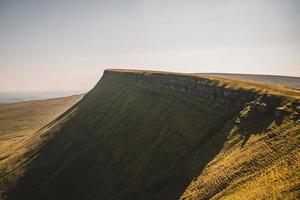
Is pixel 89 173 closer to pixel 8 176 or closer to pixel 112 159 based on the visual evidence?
pixel 112 159

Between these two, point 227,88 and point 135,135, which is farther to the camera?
point 135,135

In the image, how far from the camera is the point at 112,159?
242 ft

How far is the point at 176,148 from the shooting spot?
6044cm

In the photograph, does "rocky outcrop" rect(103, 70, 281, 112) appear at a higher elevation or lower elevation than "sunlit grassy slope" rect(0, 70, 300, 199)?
higher

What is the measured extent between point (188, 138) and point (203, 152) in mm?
8179

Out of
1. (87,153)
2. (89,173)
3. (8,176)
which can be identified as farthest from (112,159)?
(8,176)

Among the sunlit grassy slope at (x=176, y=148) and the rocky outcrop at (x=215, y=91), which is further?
the rocky outcrop at (x=215, y=91)

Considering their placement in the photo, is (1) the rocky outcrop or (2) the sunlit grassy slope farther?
(1) the rocky outcrop

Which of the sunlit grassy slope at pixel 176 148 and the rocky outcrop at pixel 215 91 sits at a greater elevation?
the rocky outcrop at pixel 215 91

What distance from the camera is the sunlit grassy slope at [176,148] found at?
3822cm

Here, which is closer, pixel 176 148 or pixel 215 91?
pixel 176 148

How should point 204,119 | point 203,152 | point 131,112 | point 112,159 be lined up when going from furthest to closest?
point 131,112
point 112,159
point 204,119
point 203,152

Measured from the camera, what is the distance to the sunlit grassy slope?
125 feet

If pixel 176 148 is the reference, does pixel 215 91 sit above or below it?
above
